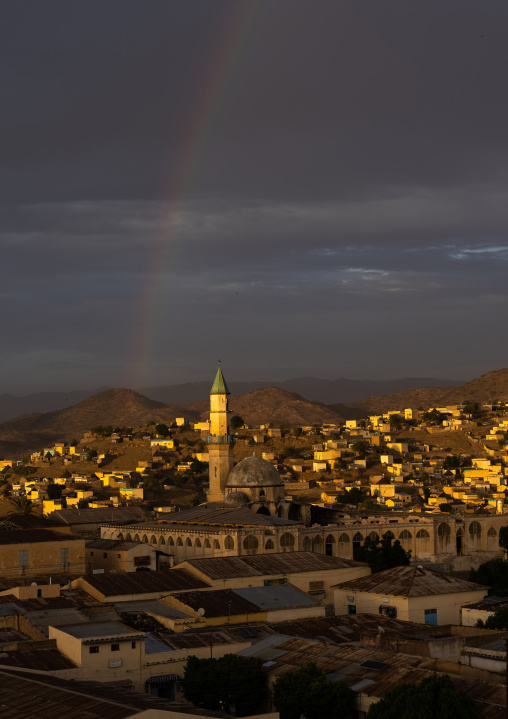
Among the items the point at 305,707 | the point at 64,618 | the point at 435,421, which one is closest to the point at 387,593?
the point at 64,618

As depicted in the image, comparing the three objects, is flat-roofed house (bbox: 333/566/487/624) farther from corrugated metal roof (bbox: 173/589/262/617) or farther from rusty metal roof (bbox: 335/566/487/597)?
corrugated metal roof (bbox: 173/589/262/617)

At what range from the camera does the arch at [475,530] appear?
83562mm

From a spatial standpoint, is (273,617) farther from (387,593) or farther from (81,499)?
(81,499)

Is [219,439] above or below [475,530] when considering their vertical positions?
above

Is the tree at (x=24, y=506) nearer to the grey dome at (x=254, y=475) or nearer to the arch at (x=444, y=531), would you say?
the grey dome at (x=254, y=475)

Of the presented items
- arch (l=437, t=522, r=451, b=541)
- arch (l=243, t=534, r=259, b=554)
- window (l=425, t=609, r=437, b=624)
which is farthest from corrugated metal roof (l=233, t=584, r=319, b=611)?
arch (l=437, t=522, r=451, b=541)

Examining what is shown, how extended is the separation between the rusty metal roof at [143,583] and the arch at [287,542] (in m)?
16.7

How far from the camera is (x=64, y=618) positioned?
44.6 metres

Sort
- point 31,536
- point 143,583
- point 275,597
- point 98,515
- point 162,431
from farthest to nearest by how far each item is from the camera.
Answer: point 162,431 → point 98,515 → point 31,536 → point 143,583 → point 275,597

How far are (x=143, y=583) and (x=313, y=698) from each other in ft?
69.3

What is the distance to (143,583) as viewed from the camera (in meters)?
52.5

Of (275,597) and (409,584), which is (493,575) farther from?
(275,597)

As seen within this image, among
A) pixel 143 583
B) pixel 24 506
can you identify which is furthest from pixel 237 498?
pixel 24 506

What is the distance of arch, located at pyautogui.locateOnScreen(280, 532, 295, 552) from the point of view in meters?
71.6
